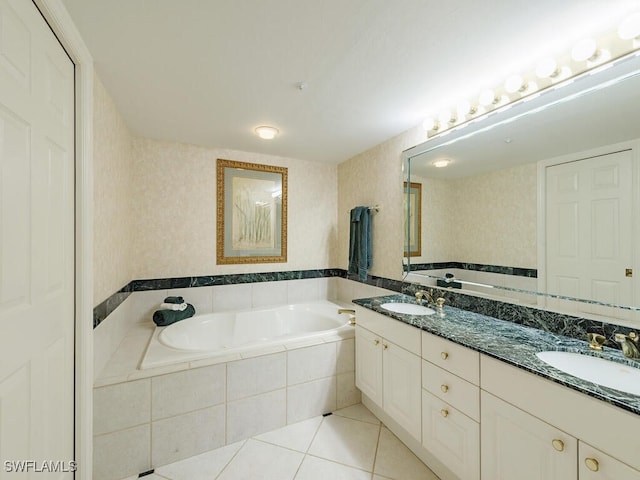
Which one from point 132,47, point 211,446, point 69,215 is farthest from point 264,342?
point 132,47

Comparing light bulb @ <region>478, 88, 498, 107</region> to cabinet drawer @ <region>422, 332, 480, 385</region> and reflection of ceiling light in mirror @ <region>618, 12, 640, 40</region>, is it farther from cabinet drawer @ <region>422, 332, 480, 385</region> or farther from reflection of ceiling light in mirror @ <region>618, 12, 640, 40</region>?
cabinet drawer @ <region>422, 332, 480, 385</region>

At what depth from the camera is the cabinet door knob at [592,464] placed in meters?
0.82

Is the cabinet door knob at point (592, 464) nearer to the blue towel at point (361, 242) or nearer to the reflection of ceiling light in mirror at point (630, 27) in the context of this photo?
the reflection of ceiling light in mirror at point (630, 27)

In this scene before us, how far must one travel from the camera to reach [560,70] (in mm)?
1292

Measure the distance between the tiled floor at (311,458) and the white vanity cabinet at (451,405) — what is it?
0.99 ft

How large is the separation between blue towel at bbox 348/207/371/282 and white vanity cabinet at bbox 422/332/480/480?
1228 mm

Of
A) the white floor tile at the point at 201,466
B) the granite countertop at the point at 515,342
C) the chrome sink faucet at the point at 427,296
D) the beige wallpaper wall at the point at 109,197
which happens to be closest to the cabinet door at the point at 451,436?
the granite countertop at the point at 515,342

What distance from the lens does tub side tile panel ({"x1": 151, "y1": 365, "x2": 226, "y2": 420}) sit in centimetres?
158

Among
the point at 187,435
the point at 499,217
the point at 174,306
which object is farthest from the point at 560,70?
the point at 174,306

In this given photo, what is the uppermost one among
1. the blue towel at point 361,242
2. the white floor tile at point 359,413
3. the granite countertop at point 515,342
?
the blue towel at point 361,242

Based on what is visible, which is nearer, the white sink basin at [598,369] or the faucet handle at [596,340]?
the white sink basin at [598,369]

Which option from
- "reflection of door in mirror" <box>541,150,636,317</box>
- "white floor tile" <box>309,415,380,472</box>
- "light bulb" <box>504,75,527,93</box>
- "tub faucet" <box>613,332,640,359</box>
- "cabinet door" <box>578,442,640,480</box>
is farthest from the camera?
"white floor tile" <box>309,415,380,472</box>

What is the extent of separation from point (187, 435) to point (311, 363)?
0.87 meters

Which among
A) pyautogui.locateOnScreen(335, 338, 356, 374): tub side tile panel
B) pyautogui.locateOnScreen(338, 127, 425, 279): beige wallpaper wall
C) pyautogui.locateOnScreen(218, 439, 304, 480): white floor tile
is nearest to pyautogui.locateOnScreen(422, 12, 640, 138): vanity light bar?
pyautogui.locateOnScreen(338, 127, 425, 279): beige wallpaper wall
